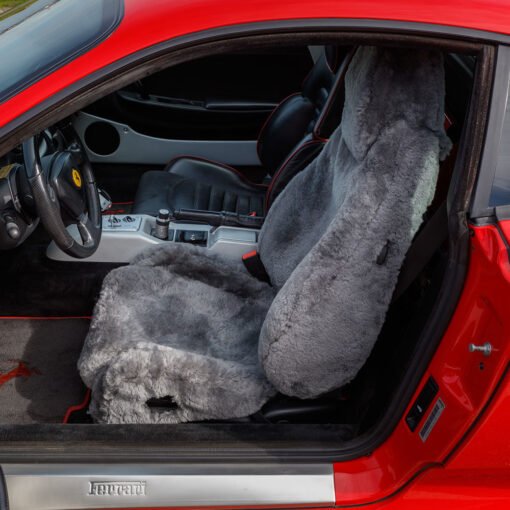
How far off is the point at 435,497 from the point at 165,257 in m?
1.02

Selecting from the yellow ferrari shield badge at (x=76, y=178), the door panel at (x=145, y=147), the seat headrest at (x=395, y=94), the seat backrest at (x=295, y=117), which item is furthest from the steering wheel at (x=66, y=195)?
the door panel at (x=145, y=147)

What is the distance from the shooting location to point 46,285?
6.50ft

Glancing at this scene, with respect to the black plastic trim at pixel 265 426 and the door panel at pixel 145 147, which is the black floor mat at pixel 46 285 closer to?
the black plastic trim at pixel 265 426

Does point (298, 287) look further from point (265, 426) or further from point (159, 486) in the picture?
point (159, 486)

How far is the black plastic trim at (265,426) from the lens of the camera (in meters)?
1.09

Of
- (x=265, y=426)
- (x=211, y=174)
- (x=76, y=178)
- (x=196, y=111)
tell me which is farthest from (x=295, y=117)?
(x=265, y=426)

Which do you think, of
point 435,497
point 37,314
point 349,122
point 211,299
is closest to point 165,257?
point 211,299

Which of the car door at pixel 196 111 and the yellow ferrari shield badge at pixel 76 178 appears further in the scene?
the car door at pixel 196 111

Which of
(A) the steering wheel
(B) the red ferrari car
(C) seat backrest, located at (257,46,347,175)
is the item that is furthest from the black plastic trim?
(C) seat backrest, located at (257,46,347,175)

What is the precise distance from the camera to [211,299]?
6.08 ft

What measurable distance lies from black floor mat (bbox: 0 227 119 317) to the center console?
0.09ft

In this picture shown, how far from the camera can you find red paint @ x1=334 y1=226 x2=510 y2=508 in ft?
3.54

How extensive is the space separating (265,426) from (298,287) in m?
0.31

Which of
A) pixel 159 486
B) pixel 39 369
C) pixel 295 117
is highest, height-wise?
pixel 295 117
